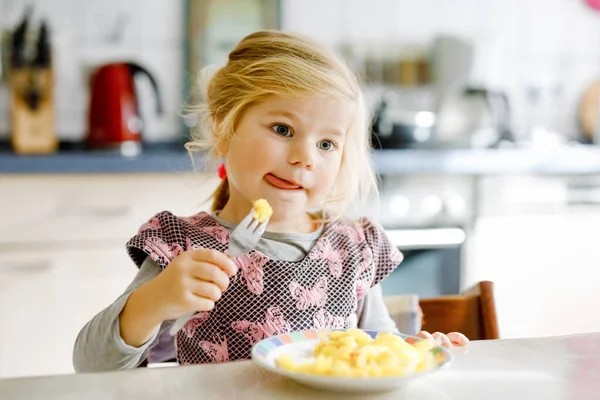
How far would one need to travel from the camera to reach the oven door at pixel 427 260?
7.70 ft

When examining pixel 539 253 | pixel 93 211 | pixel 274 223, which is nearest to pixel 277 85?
pixel 274 223

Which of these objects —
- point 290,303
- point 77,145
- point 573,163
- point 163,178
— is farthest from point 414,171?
point 290,303

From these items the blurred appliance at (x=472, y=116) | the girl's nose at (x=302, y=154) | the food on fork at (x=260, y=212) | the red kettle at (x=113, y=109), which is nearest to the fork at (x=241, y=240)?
the food on fork at (x=260, y=212)

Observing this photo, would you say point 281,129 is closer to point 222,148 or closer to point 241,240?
point 222,148

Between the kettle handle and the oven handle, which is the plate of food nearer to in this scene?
the oven handle

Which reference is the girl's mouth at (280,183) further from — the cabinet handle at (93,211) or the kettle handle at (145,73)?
the kettle handle at (145,73)

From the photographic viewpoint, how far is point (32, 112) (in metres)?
2.29

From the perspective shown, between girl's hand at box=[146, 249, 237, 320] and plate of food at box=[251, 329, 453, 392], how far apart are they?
76 millimetres

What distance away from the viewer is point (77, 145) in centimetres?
258

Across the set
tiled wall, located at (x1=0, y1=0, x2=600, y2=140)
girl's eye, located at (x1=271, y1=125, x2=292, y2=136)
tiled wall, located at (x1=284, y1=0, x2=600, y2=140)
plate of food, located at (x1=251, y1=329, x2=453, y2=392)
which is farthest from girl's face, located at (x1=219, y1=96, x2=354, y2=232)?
tiled wall, located at (x1=284, y1=0, x2=600, y2=140)

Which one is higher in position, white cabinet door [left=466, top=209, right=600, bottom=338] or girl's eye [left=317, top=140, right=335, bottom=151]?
girl's eye [left=317, top=140, right=335, bottom=151]

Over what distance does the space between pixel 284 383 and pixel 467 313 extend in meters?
0.51

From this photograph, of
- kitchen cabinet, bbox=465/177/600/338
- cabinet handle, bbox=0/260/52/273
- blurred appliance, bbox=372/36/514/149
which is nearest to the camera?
cabinet handle, bbox=0/260/52/273

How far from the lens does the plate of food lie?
2.11 ft
